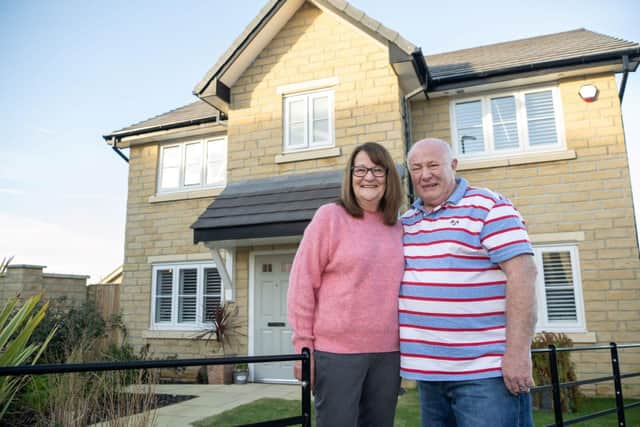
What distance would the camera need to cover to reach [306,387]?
1.93 meters

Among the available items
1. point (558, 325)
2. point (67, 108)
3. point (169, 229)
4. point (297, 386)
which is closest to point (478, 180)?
point (558, 325)

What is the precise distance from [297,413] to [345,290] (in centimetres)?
425

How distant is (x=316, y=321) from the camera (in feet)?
6.88

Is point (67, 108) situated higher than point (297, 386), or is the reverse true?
point (67, 108)

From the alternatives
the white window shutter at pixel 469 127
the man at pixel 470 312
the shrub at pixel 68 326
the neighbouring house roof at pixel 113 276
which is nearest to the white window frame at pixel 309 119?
the white window shutter at pixel 469 127

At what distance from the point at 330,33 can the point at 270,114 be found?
1892mm

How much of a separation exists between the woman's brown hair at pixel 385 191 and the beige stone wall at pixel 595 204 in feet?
20.6

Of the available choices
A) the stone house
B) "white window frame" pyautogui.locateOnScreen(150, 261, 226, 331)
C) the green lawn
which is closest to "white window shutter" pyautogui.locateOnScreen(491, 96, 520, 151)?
the stone house

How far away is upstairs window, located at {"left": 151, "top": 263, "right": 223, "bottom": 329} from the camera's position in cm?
939

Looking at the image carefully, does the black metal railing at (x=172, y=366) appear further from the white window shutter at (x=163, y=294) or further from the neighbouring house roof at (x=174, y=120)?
the white window shutter at (x=163, y=294)

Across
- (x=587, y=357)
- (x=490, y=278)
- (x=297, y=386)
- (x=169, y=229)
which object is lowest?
(x=297, y=386)

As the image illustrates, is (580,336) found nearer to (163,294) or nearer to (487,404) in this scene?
(487,404)

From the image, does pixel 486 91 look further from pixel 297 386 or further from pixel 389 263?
pixel 389 263

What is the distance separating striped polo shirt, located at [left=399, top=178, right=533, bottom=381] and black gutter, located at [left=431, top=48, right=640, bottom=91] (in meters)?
6.74
